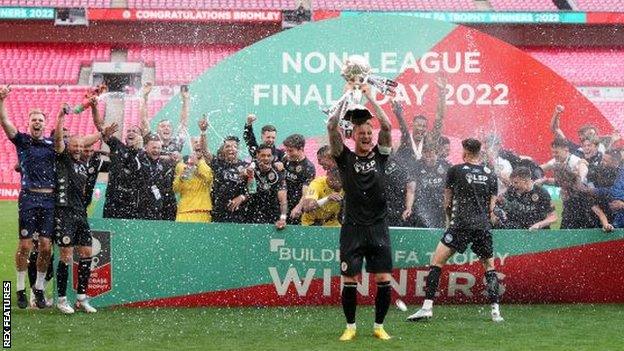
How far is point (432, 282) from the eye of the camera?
9.08 meters

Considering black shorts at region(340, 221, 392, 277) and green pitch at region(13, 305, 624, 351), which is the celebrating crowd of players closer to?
green pitch at region(13, 305, 624, 351)

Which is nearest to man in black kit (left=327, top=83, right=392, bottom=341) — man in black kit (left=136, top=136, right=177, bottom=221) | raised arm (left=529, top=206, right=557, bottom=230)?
raised arm (left=529, top=206, right=557, bottom=230)

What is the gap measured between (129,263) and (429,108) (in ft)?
14.9

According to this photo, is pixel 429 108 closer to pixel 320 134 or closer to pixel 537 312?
pixel 320 134

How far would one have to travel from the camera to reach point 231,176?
1055 cm

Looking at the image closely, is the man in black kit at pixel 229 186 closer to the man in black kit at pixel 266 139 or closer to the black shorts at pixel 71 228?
the man in black kit at pixel 266 139

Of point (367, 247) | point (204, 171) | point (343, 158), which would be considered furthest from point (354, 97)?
point (204, 171)

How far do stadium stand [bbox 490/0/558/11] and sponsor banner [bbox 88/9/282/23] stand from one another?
6.67m

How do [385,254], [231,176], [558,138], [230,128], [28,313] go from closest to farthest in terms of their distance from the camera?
A: [385,254] → [28,313] → [231,176] → [558,138] → [230,128]

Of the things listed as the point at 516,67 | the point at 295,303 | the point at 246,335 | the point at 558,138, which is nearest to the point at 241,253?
the point at 295,303

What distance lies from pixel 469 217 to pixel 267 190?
215 cm

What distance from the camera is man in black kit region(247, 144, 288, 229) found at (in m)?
10.2

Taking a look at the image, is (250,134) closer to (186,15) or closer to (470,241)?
(470,241)

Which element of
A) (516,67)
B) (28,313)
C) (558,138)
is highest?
(516,67)
